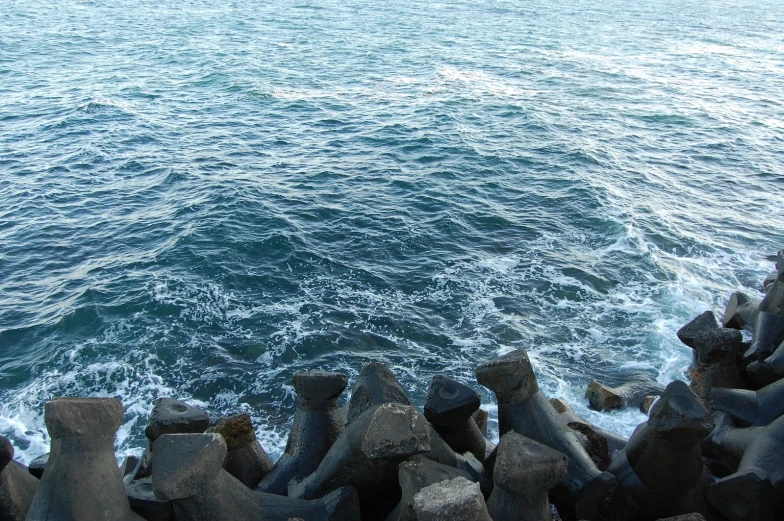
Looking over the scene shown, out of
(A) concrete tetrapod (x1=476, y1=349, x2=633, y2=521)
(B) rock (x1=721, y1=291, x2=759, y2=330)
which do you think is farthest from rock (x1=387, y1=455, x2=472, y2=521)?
(B) rock (x1=721, y1=291, x2=759, y2=330)

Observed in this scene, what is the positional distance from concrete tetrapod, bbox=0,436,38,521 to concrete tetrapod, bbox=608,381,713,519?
6.75 m

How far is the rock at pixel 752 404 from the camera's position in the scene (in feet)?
31.6

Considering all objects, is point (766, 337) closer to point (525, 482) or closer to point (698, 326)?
point (698, 326)

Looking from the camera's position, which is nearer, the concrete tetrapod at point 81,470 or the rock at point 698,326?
the concrete tetrapod at point 81,470

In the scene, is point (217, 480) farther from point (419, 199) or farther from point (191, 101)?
point (191, 101)

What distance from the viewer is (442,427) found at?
8.91 meters

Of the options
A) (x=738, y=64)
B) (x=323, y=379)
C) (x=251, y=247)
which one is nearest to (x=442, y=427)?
(x=323, y=379)

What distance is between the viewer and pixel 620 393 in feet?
46.7

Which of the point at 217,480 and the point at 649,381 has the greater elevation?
the point at 217,480

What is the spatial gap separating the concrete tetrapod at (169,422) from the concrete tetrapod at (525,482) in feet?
12.9

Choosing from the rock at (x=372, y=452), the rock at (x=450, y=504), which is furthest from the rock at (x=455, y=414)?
the rock at (x=450, y=504)

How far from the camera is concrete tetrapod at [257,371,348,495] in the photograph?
9.01m

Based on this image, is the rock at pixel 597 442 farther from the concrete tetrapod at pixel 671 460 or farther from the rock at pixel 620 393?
the rock at pixel 620 393

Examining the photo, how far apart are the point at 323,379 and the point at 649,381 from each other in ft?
28.8
